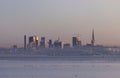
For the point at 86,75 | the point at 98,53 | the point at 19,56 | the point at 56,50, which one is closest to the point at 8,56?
the point at 19,56

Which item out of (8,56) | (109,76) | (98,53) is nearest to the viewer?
(109,76)

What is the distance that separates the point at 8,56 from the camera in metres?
105

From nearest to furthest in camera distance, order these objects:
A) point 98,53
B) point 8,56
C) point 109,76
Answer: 1. point 109,76
2. point 8,56
3. point 98,53

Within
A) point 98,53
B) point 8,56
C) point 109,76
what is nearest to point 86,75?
point 109,76

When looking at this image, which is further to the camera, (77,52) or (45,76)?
(77,52)

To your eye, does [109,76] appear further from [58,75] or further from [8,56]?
[8,56]

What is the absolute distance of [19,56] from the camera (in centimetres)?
10650

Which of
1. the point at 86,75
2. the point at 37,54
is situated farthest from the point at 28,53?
the point at 86,75

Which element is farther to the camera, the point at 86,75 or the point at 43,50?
the point at 43,50

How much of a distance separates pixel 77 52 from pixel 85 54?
1418 mm

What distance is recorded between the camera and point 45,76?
1838 inches

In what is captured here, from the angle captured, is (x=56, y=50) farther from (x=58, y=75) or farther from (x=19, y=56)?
(x=58, y=75)

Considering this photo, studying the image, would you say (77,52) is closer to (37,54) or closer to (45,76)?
(37,54)

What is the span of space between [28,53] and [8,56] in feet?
16.9
